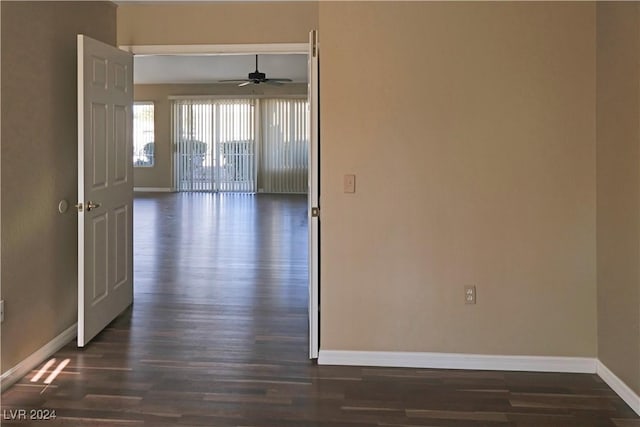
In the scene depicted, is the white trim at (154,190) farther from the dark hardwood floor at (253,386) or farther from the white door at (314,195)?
the white door at (314,195)

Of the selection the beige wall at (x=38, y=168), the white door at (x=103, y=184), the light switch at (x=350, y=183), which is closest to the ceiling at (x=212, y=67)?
the white door at (x=103, y=184)

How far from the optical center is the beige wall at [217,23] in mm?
4000

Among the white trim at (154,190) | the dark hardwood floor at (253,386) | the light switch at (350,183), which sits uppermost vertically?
the white trim at (154,190)

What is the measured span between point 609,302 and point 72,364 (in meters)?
3.00

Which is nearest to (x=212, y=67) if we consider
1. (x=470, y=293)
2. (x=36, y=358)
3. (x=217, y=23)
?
(x=217, y=23)

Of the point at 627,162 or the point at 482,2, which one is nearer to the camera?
the point at 627,162

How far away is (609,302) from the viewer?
3.02m

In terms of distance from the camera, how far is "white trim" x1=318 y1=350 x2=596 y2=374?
127 inches

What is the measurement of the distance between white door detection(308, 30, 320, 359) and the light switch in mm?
161

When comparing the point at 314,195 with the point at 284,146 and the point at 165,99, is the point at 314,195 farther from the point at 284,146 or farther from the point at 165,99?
the point at 165,99

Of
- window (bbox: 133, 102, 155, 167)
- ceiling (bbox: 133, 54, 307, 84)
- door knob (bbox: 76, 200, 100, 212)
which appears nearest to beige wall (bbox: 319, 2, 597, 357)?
door knob (bbox: 76, 200, 100, 212)

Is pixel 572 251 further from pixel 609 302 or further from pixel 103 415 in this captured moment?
pixel 103 415

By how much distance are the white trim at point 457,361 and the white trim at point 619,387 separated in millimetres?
75

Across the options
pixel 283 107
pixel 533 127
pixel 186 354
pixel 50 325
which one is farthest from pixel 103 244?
pixel 283 107
